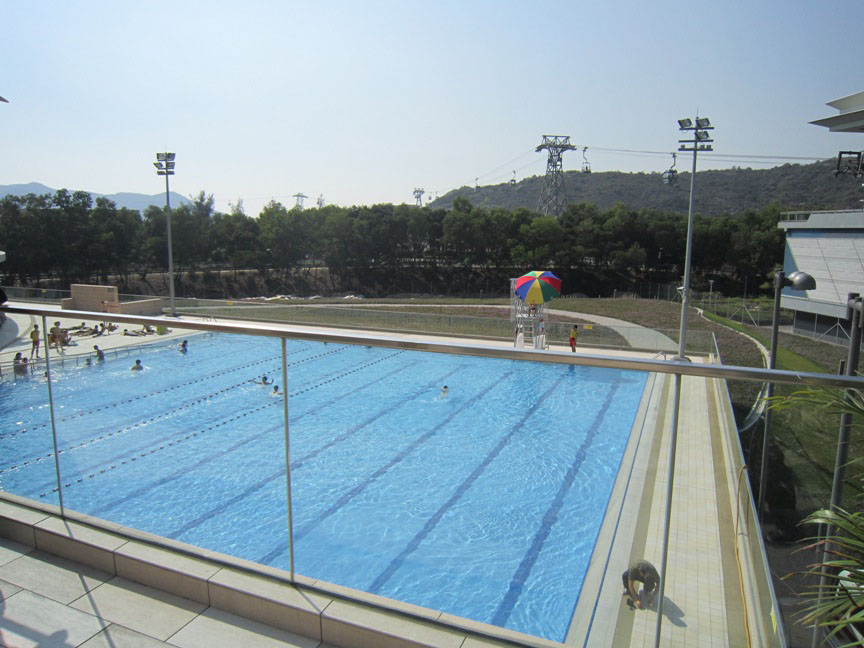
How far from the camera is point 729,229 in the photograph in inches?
2235

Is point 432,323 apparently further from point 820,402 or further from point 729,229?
point 729,229

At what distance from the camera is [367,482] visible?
5574 mm

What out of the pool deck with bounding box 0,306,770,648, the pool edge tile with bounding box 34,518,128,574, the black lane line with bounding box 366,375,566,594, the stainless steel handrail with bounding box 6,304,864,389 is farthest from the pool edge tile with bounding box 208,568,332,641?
the stainless steel handrail with bounding box 6,304,864,389

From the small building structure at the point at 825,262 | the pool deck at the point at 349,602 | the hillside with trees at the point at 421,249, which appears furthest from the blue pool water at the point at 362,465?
the hillside with trees at the point at 421,249

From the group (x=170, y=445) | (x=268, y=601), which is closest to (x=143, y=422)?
(x=170, y=445)

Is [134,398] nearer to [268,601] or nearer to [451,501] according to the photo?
[451,501]

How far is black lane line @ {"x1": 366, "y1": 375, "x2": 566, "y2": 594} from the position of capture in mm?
3518

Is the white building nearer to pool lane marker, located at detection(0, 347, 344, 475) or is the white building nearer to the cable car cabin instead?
the cable car cabin

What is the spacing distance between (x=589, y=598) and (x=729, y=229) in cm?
6303

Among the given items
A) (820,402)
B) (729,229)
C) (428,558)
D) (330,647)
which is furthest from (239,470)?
(729,229)

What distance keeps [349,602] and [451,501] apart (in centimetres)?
348

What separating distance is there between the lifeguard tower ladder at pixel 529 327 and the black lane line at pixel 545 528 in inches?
368

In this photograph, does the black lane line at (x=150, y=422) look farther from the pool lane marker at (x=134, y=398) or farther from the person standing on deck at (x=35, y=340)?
the person standing on deck at (x=35, y=340)

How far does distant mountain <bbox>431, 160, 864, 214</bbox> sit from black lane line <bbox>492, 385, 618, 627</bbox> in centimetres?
7935
